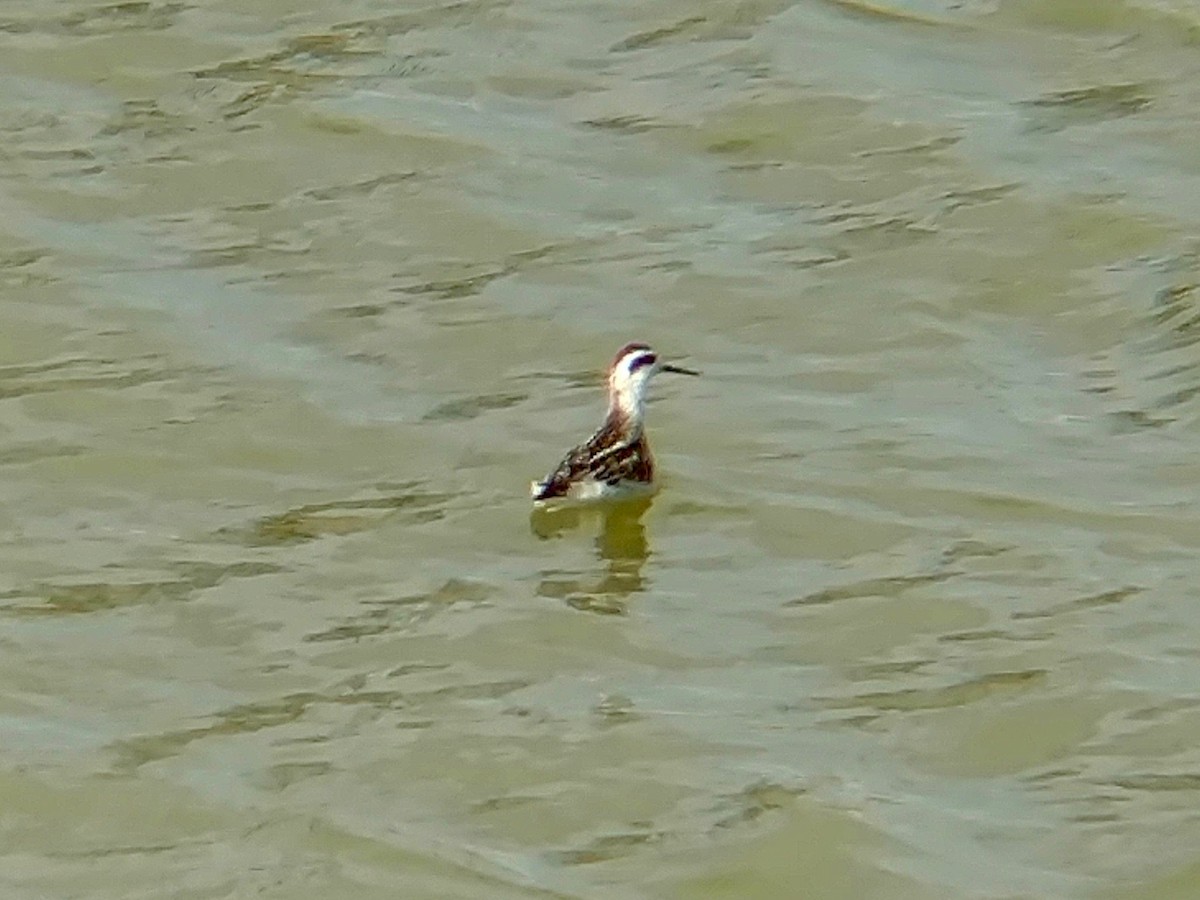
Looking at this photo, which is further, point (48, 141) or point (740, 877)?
point (48, 141)

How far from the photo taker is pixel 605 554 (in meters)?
11.6

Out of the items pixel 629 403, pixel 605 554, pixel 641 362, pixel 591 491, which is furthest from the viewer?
pixel 641 362

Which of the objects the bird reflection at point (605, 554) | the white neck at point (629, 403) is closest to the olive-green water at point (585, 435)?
the bird reflection at point (605, 554)

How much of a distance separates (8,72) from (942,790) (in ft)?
30.5

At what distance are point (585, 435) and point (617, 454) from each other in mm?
841

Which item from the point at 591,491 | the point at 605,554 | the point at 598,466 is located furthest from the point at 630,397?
the point at 605,554

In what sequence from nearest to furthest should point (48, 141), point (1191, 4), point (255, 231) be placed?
point (255, 231) < point (48, 141) < point (1191, 4)

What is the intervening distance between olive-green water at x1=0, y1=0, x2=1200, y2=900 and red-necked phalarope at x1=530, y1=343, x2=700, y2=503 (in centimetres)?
14

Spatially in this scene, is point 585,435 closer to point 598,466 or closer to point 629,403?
point 629,403

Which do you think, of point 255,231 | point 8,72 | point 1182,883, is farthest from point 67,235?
point 1182,883

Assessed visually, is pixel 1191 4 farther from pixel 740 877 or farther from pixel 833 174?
pixel 740 877

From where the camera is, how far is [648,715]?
32.6 feet

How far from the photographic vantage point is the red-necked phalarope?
11898 millimetres

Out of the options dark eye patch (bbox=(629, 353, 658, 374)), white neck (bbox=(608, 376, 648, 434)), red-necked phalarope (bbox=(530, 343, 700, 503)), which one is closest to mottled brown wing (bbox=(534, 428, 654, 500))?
red-necked phalarope (bbox=(530, 343, 700, 503))
